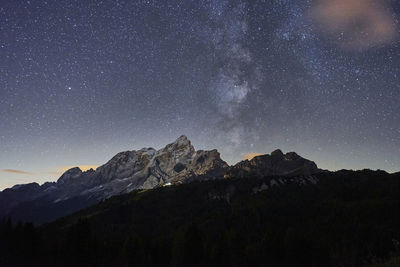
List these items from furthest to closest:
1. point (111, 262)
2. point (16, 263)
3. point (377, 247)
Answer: point (377, 247)
point (111, 262)
point (16, 263)

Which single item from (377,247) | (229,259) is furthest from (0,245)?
(377,247)

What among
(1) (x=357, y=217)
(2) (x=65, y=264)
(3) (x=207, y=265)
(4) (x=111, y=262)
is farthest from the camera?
(1) (x=357, y=217)

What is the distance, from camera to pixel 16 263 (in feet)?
287

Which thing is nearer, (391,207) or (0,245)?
(0,245)

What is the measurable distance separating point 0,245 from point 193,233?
248 ft

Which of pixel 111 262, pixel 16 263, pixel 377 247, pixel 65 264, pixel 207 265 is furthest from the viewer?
pixel 377 247

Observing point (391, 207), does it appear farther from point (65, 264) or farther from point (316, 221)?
point (65, 264)

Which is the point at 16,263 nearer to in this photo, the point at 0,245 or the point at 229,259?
the point at 0,245

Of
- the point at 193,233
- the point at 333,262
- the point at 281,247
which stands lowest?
the point at 333,262

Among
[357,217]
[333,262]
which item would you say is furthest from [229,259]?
[357,217]

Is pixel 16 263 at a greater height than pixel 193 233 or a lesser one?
lesser

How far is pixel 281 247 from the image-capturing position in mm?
83375

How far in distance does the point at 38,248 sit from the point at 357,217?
19781cm

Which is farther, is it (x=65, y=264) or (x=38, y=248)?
(x=38, y=248)
